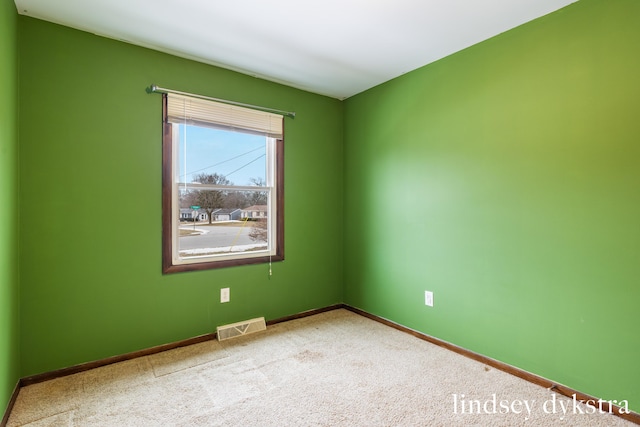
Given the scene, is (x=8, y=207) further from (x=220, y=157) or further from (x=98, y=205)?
(x=220, y=157)

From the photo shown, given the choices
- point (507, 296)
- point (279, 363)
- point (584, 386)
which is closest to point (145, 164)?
point (279, 363)

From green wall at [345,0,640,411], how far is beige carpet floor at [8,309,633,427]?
0.99ft

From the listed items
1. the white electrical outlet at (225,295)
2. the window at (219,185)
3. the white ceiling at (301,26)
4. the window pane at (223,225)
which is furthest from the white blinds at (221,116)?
the white electrical outlet at (225,295)

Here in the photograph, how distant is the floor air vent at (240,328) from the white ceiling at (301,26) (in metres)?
2.21

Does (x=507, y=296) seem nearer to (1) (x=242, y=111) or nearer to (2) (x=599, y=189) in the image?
(2) (x=599, y=189)

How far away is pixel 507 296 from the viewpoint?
2240 mm

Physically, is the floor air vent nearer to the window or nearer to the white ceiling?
the window

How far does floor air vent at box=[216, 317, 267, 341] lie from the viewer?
8.95 ft

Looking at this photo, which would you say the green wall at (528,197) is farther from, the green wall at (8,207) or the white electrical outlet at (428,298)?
the green wall at (8,207)

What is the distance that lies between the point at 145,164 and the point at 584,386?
3194 millimetres

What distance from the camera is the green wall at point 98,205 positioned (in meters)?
2.06

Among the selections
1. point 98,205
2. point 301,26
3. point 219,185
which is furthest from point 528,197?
point 98,205

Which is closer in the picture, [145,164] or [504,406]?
[504,406]

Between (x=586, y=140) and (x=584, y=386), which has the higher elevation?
(x=586, y=140)
